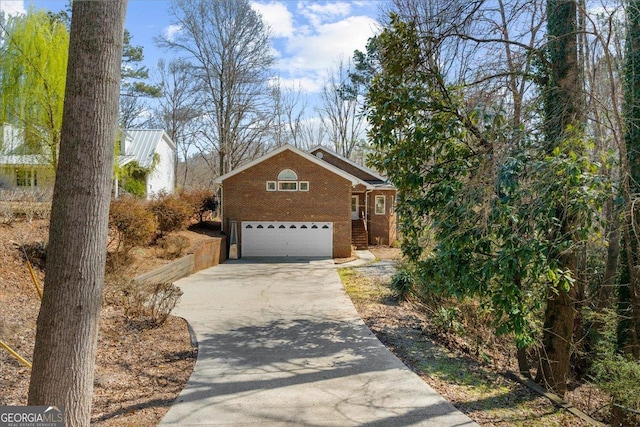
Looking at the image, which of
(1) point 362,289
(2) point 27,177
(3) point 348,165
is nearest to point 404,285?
(1) point 362,289

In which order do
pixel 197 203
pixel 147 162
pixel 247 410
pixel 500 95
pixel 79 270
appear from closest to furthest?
pixel 79 270 < pixel 247 410 < pixel 500 95 < pixel 197 203 < pixel 147 162

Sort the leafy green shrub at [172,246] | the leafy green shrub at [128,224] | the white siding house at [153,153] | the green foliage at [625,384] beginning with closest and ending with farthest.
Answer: the green foliage at [625,384], the leafy green shrub at [128,224], the leafy green shrub at [172,246], the white siding house at [153,153]

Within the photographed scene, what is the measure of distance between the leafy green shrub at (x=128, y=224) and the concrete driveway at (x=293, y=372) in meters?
2.04

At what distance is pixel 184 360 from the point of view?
19.9 feet

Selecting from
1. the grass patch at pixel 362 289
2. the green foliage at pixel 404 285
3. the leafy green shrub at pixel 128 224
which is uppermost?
the leafy green shrub at pixel 128 224

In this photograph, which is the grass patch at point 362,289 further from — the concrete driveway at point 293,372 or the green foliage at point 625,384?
the green foliage at point 625,384

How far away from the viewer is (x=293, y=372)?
5766 mm

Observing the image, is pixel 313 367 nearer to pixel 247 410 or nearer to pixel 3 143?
pixel 247 410

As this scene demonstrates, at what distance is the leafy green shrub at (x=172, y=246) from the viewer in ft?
42.3

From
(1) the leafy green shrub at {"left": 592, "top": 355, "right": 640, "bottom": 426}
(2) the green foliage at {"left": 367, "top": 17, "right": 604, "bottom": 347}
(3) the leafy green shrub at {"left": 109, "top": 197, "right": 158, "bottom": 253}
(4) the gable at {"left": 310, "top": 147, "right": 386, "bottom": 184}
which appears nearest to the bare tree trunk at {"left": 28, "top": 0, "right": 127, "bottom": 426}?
(2) the green foliage at {"left": 367, "top": 17, "right": 604, "bottom": 347}

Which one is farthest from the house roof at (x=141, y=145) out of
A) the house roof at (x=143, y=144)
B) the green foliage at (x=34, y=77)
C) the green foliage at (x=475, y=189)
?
the green foliage at (x=475, y=189)

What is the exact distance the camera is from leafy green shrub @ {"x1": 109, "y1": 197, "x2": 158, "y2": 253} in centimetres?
1008

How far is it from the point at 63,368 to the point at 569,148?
633 centimetres

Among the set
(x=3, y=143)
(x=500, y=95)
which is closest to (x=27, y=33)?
(x=3, y=143)
